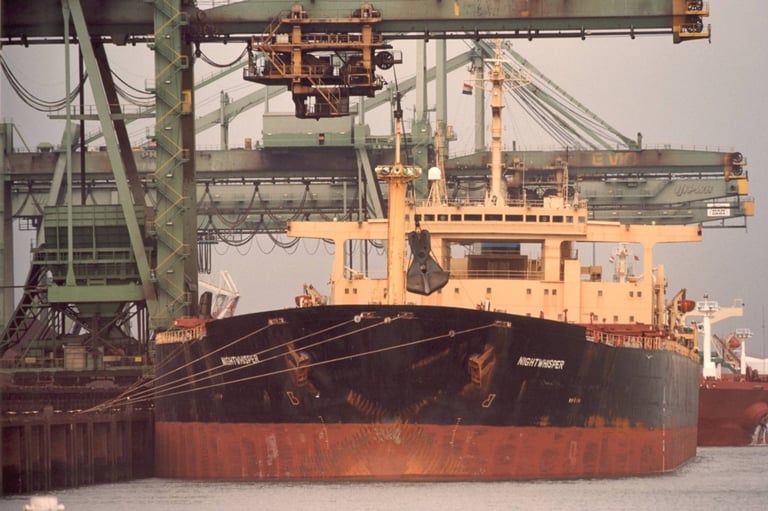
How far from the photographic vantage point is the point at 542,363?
149 ft

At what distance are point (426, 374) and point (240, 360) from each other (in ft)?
15.1

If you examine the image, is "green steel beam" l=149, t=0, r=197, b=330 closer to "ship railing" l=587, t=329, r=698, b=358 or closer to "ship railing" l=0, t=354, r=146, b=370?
"ship railing" l=0, t=354, r=146, b=370

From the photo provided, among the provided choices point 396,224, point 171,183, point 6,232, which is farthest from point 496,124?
point 6,232

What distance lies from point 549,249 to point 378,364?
978 cm

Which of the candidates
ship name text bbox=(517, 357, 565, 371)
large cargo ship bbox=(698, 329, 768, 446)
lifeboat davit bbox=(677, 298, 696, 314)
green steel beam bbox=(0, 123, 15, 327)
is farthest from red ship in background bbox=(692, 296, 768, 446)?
ship name text bbox=(517, 357, 565, 371)

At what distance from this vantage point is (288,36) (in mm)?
53750

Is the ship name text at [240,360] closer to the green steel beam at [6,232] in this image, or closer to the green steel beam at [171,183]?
the green steel beam at [171,183]

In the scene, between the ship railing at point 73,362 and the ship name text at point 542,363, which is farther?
the ship railing at point 73,362

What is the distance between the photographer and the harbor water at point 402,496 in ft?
136

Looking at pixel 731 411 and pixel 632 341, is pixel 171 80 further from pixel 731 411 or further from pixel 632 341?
pixel 731 411

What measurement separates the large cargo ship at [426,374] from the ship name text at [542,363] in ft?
0.10

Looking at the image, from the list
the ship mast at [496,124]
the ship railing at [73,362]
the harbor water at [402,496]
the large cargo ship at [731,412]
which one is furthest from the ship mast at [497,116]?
the large cargo ship at [731,412]

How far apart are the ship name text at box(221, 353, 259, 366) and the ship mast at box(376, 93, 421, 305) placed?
3.20 metres

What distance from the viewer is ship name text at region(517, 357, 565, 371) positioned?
45.2 meters
